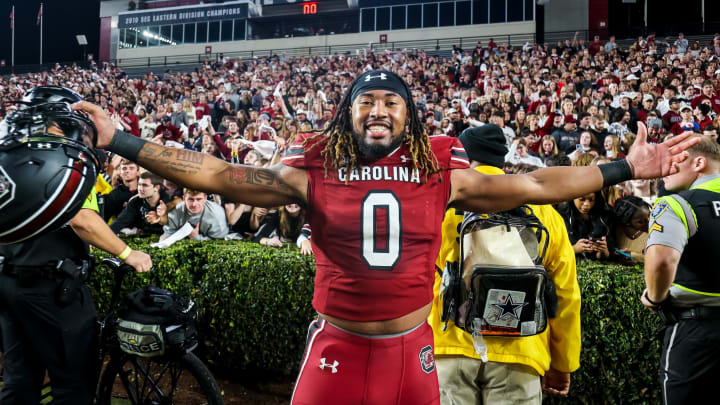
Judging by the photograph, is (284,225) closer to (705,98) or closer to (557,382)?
(557,382)

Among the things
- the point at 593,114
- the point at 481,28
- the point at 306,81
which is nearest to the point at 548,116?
the point at 593,114

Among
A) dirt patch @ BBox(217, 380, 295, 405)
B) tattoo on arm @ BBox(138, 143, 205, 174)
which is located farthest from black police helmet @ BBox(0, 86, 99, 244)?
dirt patch @ BBox(217, 380, 295, 405)

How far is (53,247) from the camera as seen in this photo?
304 cm

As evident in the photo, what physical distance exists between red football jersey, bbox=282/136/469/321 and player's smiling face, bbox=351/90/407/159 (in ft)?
0.19

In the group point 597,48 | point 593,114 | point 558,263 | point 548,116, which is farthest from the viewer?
point 597,48

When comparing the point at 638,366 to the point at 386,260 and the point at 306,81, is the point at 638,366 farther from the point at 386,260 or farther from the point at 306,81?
the point at 306,81

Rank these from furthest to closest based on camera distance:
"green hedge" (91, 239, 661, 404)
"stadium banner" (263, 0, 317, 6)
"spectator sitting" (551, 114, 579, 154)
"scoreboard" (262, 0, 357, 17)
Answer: "stadium banner" (263, 0, 317, 6) → "scoreboard" (262, 0, 357, 17) → "spectator sitting" (551, 114, 579, 154) → "green hedge" (91, 239, 661, 404)

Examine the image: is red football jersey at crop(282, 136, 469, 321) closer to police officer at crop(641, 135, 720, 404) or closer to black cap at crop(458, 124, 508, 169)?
black cap at crop(458, 124, 508, 169)

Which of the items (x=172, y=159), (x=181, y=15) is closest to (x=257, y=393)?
(x=172, y=159)

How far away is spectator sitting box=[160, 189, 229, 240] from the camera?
565 centimetres

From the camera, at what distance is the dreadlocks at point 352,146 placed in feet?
6.68

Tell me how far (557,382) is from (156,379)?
8.52ft

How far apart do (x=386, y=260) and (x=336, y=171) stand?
1.30ft

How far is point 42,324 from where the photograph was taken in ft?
9.84
